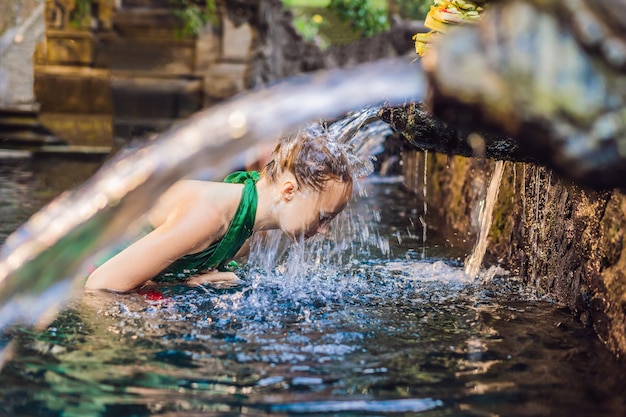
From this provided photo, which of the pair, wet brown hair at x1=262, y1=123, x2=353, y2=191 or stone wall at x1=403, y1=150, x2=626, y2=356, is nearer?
stone wall at x1=403, y1=150, x2=626, y2=356

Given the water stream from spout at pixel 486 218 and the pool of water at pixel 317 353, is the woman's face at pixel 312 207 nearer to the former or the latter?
the pool of water at pixel 317 353

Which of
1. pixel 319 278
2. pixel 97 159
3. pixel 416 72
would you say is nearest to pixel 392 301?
pixel 319 278

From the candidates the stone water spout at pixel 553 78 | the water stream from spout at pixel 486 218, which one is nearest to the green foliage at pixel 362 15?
the water stream from spout at pixel 486 218

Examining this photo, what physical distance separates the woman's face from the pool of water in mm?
268

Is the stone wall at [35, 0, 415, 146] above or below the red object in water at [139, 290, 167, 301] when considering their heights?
above

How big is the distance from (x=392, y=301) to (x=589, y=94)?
5.25 ft

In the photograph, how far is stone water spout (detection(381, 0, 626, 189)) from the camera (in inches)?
67.9

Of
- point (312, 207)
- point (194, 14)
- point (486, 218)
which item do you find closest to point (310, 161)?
point (312, 207)

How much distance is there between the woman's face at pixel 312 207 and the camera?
10.6ft

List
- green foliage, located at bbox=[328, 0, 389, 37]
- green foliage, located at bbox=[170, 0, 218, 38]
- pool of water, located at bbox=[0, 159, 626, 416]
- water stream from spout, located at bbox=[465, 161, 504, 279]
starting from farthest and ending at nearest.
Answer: green foliage, located at bbox=[328, 0, 389, 37], green foliage, located at bbox=[170, 0, 218, 38], water stream from spout, located at bbox=[465, 161, 504, 279], pool of water, located at bbox=[0, 159, 626, 416]

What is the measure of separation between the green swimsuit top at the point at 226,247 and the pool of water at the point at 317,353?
13 cm

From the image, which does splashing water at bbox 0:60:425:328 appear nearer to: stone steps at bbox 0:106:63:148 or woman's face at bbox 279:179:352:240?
woman's face at bbox 279:179:352:240

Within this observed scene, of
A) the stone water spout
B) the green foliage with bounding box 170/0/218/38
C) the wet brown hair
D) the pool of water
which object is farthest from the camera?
the green foliage with bounding box 170/0/218/38

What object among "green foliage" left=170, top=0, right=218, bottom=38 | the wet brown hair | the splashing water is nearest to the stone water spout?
the splashing water
